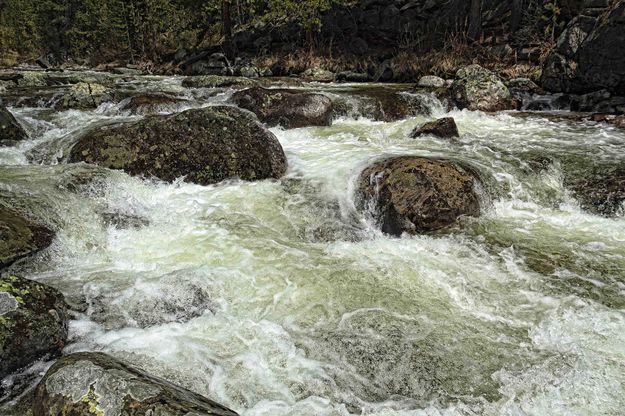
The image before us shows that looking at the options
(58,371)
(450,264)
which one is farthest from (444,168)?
(58,371)

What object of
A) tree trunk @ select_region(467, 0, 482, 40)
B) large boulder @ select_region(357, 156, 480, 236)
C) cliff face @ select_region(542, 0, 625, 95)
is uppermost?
tree trunk @ select_region(467, 0, 482, 40)

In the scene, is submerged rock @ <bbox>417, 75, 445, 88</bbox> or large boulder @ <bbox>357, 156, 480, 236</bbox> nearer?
large boulder @ <bbox>357, 156, 480, 236</bbox>

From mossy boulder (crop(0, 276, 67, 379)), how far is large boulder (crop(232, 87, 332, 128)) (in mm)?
7176

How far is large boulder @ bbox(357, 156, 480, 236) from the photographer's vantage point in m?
5.68

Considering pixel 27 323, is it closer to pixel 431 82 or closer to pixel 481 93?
pixel 481 93

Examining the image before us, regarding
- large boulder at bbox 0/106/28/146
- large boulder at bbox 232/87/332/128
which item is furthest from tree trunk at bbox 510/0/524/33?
large boulder at bbox 0/106/28/146

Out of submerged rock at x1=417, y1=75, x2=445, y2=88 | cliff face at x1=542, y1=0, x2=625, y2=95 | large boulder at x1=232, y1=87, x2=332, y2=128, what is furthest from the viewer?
submerged rock at x1=417, y1=75, x2=445, y2=88

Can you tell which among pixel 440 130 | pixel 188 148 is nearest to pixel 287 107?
pixel 440 130

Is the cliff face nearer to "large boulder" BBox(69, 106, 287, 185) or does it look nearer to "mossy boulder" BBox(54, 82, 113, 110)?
"large boulder" BBox(69, 106, 287, 185)

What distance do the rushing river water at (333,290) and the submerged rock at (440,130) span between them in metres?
2.06

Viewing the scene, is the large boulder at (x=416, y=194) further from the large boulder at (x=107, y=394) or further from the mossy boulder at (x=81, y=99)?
the mossy boulder at (x=81, y=99)

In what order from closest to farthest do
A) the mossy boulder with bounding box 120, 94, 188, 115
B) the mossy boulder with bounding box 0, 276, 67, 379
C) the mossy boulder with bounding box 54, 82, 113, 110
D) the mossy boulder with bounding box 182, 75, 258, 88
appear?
the mossy boulder with bounding box 0, 276, 67, 379 → the mossy boulder with bounding box 120, 94, 188, 115 → the mossy boulder with bounding box 54, 82, 113, 110 → the mossy boulder with bounding box 182, 75, 258, 88

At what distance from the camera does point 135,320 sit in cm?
368

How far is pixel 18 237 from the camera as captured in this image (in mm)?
4449
